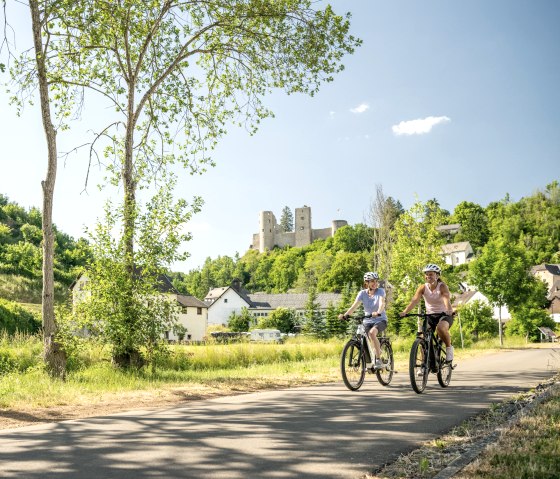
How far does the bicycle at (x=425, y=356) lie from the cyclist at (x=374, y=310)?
681mm

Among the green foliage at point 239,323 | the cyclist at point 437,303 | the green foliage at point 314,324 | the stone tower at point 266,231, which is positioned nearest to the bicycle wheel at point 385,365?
the cyclist at point 437,303

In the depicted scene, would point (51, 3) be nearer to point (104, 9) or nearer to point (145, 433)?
point (104, 9)

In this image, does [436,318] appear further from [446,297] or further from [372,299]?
[372,299]

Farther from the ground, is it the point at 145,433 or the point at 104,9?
the point at 104,9

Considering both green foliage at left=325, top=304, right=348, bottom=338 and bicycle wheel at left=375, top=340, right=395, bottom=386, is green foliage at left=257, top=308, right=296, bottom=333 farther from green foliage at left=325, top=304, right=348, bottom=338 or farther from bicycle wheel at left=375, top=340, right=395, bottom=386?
bicycle wheel at left=375, top=340, right=395, bottom=386

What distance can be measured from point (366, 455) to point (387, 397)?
3.65m

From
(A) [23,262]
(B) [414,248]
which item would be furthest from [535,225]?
(A) [23,262]

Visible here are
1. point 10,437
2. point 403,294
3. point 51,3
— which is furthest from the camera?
point 403,294

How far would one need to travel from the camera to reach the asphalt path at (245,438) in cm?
437

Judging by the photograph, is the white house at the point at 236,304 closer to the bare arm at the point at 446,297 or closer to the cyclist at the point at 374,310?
the cyclist at the point at 374,310

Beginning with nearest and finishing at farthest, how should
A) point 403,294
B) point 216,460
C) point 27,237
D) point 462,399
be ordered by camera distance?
point 216,460 → point 462,399 → point 403,294 → point 27,237

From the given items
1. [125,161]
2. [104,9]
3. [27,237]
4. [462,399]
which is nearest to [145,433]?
[462,399]

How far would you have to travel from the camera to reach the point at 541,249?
9938 centimetres

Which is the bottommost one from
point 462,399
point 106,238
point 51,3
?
point 462,399
